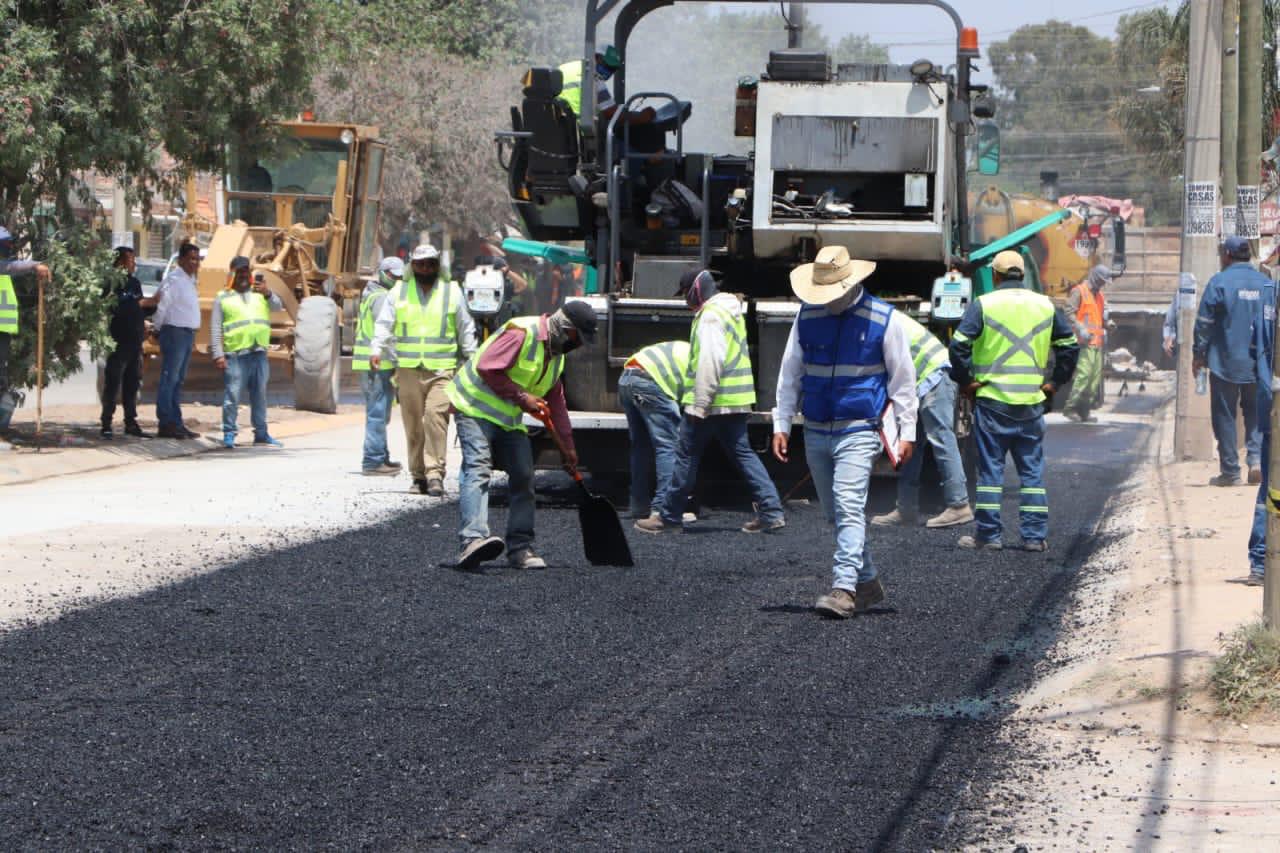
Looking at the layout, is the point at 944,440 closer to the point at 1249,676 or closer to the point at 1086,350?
the point at 1249,676

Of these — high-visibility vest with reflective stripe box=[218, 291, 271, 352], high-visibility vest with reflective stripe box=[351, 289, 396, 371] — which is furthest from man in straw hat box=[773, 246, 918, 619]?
high-visibility vest with reflective stripe box=[218, 291, 271, 352]

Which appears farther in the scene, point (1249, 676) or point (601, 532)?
point (601, 532)

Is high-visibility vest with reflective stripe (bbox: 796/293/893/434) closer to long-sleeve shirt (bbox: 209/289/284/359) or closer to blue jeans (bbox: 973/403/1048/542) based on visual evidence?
blue jeans (bbox: 973/403/1048/542)

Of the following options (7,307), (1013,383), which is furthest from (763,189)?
(7,307)

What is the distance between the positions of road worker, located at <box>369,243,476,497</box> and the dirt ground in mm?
5552

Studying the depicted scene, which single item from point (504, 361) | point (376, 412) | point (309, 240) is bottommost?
point (376, 412)

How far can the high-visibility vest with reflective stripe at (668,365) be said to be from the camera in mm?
12891

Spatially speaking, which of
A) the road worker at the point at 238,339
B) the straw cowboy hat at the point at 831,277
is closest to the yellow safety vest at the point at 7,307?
the road worker at the point at 238,339

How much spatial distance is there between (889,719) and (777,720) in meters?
0.42

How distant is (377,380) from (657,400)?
11.4 ft

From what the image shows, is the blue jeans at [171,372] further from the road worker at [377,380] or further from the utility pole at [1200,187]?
the utility pole at [1200,187]

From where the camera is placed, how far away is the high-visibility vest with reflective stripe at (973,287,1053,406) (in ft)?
38.6

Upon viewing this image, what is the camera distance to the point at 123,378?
18.5 m

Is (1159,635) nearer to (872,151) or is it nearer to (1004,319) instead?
(1004,319)
